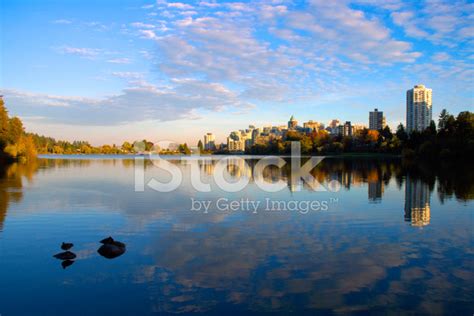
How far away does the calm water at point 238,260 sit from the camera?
9.03 metres

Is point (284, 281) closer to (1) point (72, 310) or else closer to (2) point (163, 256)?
(2) point (163, 256)

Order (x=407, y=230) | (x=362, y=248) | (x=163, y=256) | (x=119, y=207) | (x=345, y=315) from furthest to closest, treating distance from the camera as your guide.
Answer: (x=119, y=207) < (x=407, y=230) < (x=362, y=248) < (x=163, y=256) < (x=345, y=315)

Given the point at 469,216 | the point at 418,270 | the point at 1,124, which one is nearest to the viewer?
the point at 418,270

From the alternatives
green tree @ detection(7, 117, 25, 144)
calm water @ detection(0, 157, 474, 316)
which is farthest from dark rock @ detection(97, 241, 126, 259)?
green tree @ detection(7, 117, 25, 144)

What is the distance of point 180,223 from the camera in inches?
691

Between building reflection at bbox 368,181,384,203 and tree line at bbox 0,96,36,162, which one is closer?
building reflection at bbox 368,181,384,203

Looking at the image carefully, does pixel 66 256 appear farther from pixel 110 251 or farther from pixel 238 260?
pixel 238 260

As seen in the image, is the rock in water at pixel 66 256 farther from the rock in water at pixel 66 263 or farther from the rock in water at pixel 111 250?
the rock in water at pixel 111 250

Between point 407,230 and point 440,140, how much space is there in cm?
7400

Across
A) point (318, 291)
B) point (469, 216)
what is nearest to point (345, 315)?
point (318, 291)

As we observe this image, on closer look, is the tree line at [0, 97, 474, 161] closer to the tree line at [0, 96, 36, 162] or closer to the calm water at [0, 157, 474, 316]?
the tree line at [0, 96, 36, 162]

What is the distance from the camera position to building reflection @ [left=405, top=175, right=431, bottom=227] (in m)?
18.4

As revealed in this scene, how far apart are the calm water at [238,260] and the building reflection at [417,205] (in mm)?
201

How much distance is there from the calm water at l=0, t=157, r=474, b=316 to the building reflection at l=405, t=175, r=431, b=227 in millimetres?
201
